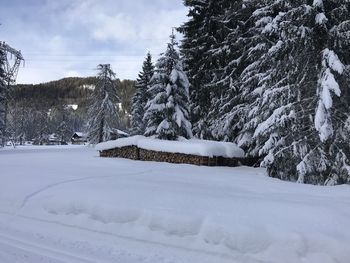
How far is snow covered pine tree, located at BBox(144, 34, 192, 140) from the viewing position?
21.9 metres

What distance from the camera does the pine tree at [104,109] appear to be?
4238cm

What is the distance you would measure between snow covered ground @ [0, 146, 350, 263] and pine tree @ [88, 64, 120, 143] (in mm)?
32686

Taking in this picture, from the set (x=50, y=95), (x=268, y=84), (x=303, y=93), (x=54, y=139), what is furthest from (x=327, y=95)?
(x=50, y=95)

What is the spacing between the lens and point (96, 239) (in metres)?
6.57

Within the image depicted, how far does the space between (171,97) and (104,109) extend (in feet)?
71.3

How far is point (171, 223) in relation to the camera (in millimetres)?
6633

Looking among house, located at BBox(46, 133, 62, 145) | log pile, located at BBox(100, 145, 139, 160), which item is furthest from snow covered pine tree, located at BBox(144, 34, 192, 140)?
house, located at BBox(46, 133, 62, 145)

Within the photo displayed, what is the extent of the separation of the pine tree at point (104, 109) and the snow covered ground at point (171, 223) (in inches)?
1287

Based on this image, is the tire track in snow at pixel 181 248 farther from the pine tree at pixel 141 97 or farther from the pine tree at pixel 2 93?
the pine tree at pixel 141 97

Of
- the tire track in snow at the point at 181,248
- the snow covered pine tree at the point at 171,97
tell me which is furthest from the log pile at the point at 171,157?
the tire track in snow at the point at 181,248

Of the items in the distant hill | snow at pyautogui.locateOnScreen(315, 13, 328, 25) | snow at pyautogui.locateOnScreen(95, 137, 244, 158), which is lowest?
snow at pyautogui.locateOnScreen(95, 137, 244, 158)

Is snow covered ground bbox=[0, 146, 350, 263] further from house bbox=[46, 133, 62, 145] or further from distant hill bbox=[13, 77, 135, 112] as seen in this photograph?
distant hill bbox=[13, 77, 135, 112]

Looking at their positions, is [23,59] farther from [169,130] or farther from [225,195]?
[225,195]

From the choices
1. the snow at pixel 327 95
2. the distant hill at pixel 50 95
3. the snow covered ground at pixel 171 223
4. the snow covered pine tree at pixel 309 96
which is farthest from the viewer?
the distant hill at pixel 50 95
